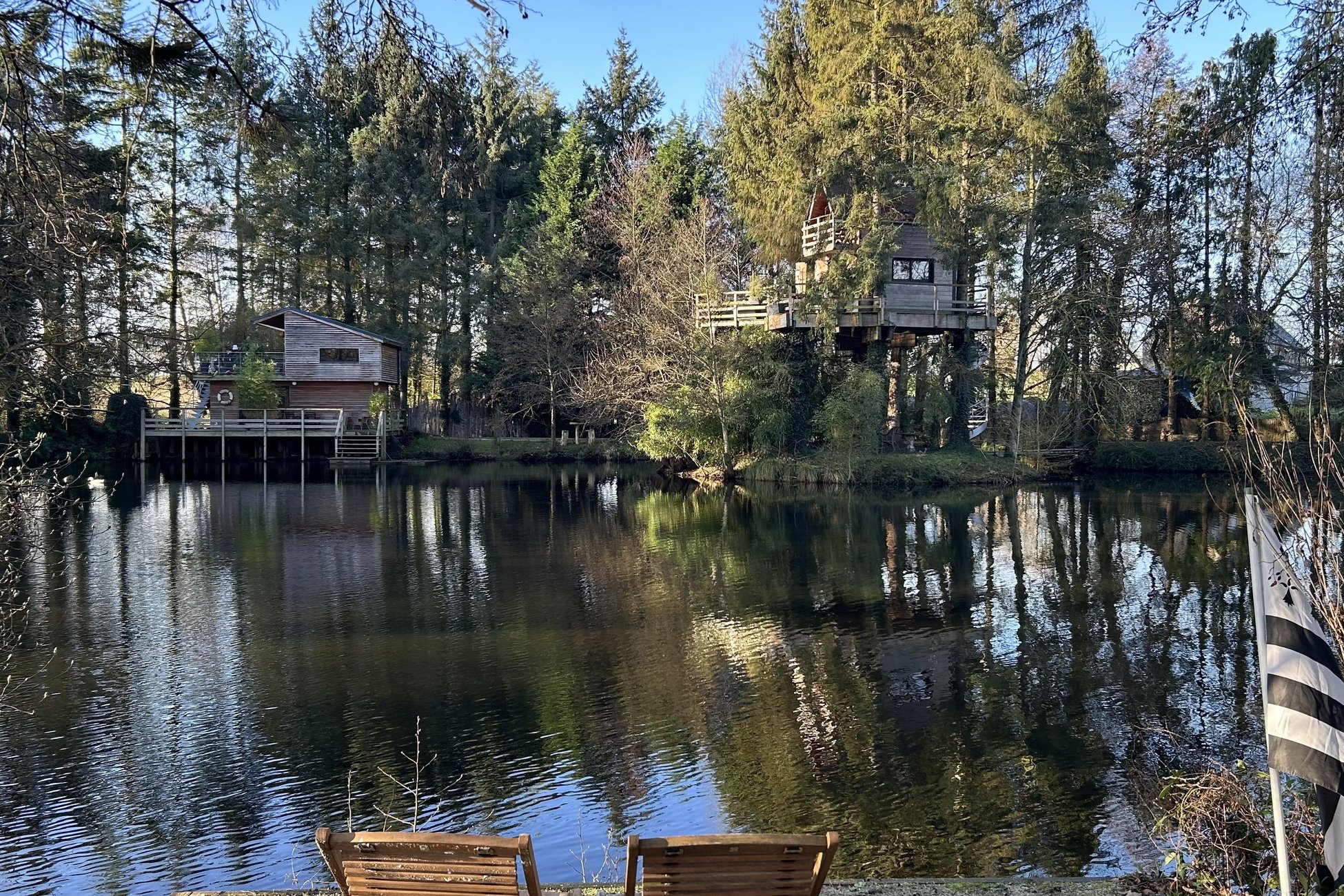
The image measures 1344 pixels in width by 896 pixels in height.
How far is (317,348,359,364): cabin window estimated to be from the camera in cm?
4238

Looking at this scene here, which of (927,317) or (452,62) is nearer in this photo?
(452,62)

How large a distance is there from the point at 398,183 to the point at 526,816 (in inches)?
1648

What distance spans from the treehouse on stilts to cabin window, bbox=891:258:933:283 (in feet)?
0.07

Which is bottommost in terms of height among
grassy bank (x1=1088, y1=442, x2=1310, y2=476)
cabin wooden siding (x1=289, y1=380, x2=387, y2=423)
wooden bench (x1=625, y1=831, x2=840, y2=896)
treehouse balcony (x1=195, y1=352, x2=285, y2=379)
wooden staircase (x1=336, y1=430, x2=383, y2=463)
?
wooden bench (x1=625, y1=831, x2=840, y2=896)

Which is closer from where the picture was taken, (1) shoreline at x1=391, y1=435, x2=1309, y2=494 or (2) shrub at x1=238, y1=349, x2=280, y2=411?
(1) shoreline at x1=391, y1=435, x2=1309, y2=494

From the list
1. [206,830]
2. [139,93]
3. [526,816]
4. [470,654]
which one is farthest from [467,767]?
[139,93]

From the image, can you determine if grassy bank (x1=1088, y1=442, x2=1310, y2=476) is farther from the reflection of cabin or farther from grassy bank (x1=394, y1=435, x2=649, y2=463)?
the reflection of cabin

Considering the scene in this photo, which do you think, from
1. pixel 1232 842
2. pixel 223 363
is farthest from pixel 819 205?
pixel 1232 842

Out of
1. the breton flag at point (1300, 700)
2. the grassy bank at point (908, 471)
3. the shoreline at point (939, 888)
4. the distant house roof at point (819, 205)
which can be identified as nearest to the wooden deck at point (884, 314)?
the distant house roof at point (819, 205)

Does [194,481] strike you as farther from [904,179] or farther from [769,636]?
[769,636]

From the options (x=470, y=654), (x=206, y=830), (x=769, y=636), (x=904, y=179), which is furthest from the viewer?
(x=904, y=179)

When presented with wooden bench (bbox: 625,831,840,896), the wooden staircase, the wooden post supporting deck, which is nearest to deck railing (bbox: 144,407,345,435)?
the wooden staircase

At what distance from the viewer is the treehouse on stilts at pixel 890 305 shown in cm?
3056

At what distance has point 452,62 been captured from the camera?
4.80 metres
